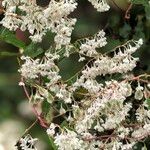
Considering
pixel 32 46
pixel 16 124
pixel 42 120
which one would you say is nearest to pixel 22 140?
pixel 42 120

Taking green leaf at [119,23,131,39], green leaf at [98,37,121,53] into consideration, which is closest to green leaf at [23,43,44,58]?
green leaf at [98,37,121,53]

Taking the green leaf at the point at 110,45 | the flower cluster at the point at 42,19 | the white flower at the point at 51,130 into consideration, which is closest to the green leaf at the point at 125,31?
the green leaf at the point at 110,45

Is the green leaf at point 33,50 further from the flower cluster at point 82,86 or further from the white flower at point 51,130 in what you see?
the white flower at point 51,130

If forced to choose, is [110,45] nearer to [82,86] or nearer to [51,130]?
[82,86]

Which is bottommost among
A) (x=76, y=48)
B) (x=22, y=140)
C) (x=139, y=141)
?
(x=139, y=141)

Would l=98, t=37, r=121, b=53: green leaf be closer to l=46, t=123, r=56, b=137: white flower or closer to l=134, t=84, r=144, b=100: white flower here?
l=134, t=84, r=144, b=100: white flower

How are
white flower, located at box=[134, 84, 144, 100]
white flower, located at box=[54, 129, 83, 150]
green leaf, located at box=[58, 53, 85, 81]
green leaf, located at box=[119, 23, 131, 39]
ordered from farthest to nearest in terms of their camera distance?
green leaf, located at box=[119, 23, 131, 39], green leaf, located at box=[58, 53, 85, 81], white flower, located at box=[134, 84, 144, 100], white flower, located at box=[54, 129, 83, 150]

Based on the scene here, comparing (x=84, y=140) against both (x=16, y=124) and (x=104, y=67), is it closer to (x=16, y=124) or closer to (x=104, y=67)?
(x=104, y=67)

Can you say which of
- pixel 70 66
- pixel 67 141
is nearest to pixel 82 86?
pixel 70 66
